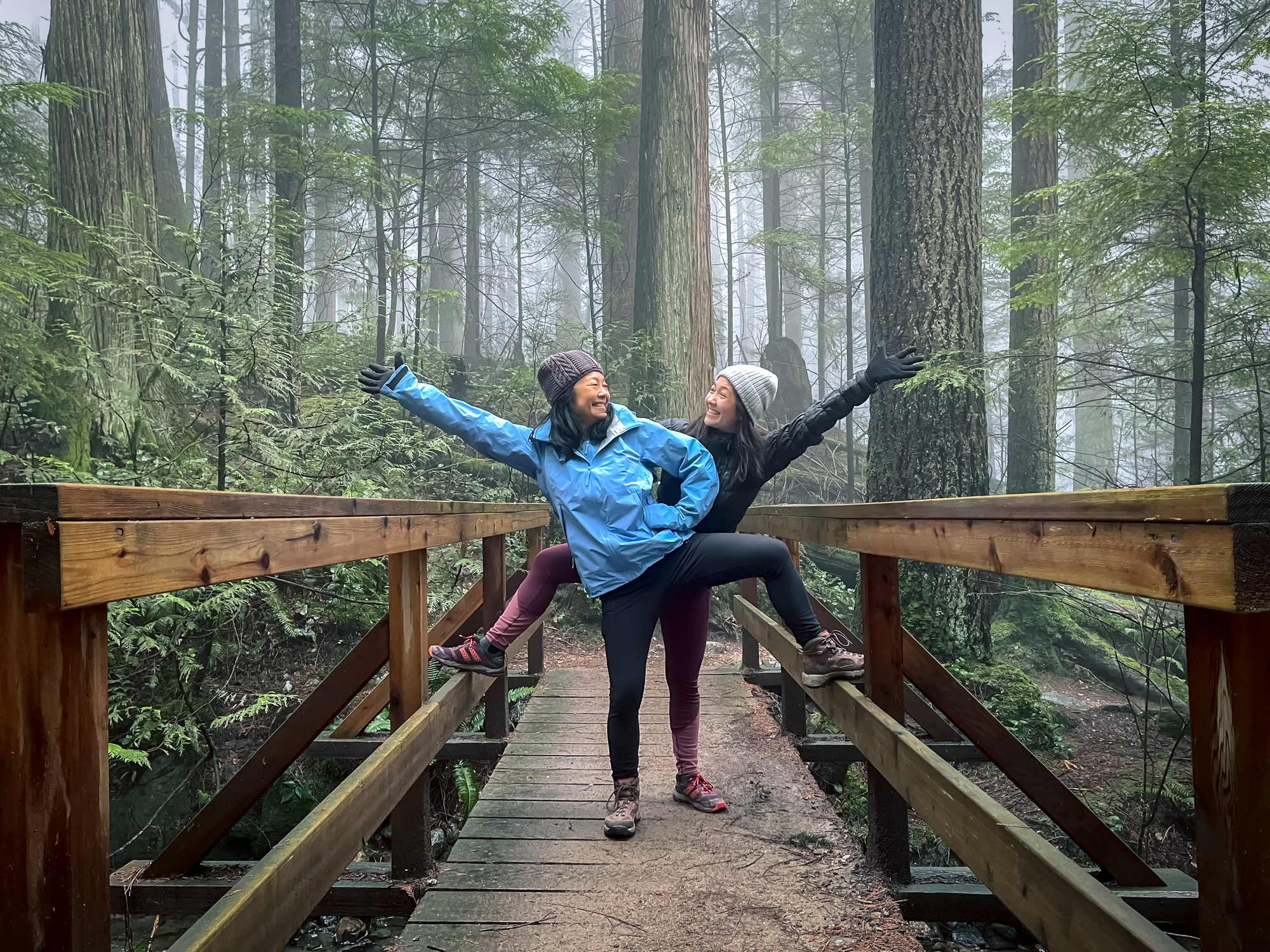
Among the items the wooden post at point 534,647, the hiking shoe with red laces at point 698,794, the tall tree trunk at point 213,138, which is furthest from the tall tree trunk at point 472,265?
the hiking shoe with red laces at point 698,794

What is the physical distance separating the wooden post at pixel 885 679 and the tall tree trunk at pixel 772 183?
18.0 metres

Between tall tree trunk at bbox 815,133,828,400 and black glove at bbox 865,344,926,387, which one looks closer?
black glove at bbox 865,344,926,387

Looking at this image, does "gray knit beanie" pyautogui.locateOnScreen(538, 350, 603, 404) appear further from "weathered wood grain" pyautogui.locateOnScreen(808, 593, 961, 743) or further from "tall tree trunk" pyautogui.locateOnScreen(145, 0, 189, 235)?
"tall tree trunk" pyautogui.locateOnScreen(145, 0, 189, 235)

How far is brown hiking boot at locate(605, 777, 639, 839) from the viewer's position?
11.7 ft

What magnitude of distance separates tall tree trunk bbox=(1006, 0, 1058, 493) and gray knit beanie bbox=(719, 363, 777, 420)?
290 inches

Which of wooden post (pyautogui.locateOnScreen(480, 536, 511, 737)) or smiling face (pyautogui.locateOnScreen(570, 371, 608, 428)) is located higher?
smiling face (pyautogui.locateOnScreen(570, 371, 608, 428))

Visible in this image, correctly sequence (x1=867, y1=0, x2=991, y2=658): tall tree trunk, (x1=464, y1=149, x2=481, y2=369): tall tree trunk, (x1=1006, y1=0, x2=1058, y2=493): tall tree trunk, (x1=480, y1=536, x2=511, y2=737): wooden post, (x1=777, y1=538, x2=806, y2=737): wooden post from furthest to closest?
(x1=464, y1=149, x2=481, y2=369): tall tree trunk < (x1=1006, y1=0, x2=1058, y2=493): tall tree trunk < (x1=867, y1=0, x2=991, y2=658): tall tree trunk < (x1=480, y1=536, x2=511, y2=737): wooden post < (x1=777, y1=538, x2=806, y2=737): wooden post

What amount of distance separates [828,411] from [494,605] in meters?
2.42

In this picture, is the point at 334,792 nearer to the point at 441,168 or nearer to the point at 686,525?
the point at 686,525

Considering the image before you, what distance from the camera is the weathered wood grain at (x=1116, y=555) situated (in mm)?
1178

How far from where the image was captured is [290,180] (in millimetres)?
11938

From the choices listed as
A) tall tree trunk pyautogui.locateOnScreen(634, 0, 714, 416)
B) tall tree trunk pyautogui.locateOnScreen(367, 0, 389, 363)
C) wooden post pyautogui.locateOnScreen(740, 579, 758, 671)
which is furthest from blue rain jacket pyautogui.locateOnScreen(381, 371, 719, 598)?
tall tree trunk pyautogui.locateOnScreen(367, 0, 389, 363)

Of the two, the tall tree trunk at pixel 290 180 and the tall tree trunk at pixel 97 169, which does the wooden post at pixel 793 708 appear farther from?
the tall tree trunk at pixel 97 169

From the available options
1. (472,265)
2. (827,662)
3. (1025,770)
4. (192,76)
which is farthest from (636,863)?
(192,76)
